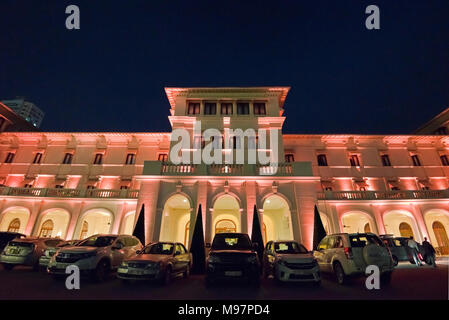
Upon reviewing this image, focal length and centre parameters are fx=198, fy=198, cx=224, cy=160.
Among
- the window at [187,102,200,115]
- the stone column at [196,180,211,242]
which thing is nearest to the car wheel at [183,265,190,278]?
the stone column at [196,180,211,242]

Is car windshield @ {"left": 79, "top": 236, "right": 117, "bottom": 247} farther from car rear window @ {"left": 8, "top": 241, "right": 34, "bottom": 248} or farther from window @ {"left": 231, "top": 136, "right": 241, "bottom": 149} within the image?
window @ {"left": 231, "top": 136, "right": 241, "bottom": 149}

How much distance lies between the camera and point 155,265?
24.1 feet

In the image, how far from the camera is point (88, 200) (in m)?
20.2

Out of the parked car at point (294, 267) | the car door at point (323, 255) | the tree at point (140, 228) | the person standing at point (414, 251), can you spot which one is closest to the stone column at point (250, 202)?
the car door at point (323, 255)

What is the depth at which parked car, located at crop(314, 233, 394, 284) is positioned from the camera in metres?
7.26

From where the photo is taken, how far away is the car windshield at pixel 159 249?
8913 mm

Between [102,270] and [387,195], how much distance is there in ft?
79.7

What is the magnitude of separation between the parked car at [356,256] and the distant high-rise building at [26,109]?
427 feet

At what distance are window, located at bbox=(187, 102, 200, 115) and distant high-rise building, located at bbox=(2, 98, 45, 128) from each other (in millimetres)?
112642

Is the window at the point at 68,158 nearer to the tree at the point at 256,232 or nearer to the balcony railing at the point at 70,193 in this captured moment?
the balcony railing at the point at 70,193

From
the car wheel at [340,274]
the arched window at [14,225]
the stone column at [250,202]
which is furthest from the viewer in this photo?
the arched window at [14,225]

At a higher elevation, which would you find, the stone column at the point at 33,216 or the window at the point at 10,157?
the window at the point at 10,157
